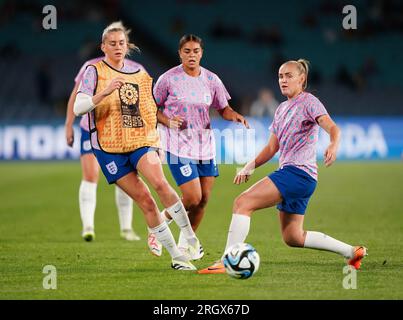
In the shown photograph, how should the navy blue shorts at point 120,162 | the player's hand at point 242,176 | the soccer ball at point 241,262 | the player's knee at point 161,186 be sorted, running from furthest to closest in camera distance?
1. the navy blue shorts at point 120,162
2. the player's knee at point 161,186
3. the player's hand at point 242,176
4. the soccer ball at point 241,262

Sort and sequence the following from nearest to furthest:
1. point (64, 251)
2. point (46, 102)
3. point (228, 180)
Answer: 1. point (64, 251)
2. point (228, 180)
3. point (46, 102)

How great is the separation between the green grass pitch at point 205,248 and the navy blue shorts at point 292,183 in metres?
0.69

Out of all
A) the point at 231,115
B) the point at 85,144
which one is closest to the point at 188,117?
the point at 231,115

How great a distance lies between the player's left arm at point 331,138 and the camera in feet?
23.2

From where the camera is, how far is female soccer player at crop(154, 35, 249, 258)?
884cm

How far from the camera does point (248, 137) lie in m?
19.9

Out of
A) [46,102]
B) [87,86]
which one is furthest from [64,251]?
[46,102]

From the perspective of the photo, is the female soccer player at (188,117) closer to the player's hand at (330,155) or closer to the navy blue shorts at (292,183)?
the navy blue shorts at (292,183)

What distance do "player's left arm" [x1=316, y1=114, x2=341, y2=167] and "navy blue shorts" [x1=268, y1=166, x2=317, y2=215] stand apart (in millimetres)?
506

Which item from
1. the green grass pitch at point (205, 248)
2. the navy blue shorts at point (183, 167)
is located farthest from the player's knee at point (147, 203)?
the navy blue shorts at point (183, 167)

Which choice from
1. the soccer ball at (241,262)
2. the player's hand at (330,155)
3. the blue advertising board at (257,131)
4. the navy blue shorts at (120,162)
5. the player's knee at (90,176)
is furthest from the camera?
the blue advertising board at (257,131)

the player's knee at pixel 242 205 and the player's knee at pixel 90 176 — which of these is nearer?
the player's knee at pixel 242 205

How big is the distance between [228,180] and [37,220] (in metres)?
6.96
